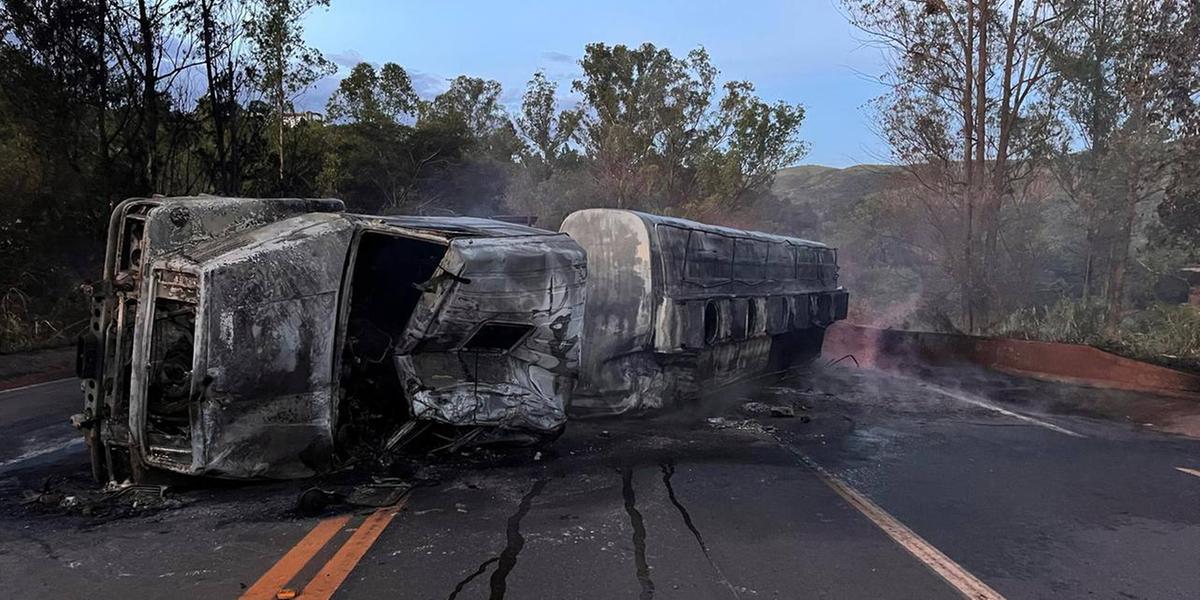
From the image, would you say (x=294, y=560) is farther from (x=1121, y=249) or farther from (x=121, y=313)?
(x=1121, y=249)

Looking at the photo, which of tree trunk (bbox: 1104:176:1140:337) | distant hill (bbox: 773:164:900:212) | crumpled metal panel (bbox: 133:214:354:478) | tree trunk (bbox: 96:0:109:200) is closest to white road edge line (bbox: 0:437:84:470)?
crumpled metal panel (bbox: 133:214:354:478)

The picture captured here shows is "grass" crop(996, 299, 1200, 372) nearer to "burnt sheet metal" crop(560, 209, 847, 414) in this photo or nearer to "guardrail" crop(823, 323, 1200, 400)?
"guardrail" crop(823, 323, 1200, 400)

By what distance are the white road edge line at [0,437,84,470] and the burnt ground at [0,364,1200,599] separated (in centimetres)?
3

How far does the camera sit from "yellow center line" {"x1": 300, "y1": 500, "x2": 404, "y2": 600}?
3.43m

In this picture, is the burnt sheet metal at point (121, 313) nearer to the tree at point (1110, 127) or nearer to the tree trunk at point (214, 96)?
the tree trunk at point (214, 96)

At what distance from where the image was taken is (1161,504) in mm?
5199

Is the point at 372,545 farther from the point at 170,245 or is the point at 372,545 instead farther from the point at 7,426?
the point at 7,426

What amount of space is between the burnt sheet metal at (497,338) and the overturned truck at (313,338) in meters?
0.01

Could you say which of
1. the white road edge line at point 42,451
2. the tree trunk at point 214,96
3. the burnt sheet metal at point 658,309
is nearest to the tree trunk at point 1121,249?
the burnt sheet metal at point 658,309

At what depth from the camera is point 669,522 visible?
4531mm

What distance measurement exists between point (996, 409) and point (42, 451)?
9.82 m

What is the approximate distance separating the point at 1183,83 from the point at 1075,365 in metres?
4.52

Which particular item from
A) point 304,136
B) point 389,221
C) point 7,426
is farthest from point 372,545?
point 304,136

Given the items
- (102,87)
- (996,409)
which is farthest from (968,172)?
(102,87)
